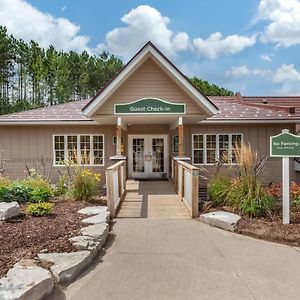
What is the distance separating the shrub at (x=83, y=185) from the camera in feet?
31.2

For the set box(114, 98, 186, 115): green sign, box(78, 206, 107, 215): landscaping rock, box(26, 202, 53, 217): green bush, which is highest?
box(114, 98, 186, 115): green sign

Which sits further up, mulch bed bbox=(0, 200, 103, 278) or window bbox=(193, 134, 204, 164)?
window bbox=(193, 134, 204, 164)

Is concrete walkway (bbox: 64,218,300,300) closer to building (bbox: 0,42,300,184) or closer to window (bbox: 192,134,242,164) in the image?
building (bbox: 0,42,300,184)

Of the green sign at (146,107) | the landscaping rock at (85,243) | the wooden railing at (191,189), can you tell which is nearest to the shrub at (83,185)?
the wooden railing at (191,189)

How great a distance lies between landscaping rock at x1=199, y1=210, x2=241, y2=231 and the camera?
743 cm

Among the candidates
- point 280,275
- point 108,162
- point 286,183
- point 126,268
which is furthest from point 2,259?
point 108,162

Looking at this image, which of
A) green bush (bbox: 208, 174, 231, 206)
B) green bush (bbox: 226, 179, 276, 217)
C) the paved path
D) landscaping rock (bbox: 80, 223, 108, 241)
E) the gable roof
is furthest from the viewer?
the gable roof

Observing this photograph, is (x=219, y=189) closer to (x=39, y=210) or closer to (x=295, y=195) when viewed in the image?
(x=295, y=195)

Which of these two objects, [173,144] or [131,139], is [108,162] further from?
[173,144]

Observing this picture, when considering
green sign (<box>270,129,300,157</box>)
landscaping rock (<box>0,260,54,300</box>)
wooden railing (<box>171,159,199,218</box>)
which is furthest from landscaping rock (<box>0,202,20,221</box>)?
green sign (<box>270,129,300,157</box>)

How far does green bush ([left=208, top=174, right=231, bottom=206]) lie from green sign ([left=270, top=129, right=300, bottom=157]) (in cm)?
163

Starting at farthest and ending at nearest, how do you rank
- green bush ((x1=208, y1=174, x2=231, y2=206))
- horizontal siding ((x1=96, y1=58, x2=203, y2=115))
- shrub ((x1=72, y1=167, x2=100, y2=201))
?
horizontal siding ((x1=96, y1=58, x2=203, y2=115)) → shrub ((x1=72, y1=167, x2=100, y2=201)) → green bush ((x1=208, y1=174, x2=231, y2=206))

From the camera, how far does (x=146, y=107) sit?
11.7m

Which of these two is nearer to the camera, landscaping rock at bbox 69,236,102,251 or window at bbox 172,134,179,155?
landscaping rock at bbox 69,236,102,251
